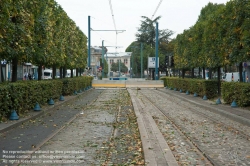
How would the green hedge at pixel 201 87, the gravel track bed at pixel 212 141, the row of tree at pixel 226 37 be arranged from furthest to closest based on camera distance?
the green hedge at pixel 201 87, the row of tree at pixel 226 37, the gravel track bed at pixel 212 141

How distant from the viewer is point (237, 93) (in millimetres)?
19578

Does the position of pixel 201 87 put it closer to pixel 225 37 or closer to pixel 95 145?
pixel 225 37

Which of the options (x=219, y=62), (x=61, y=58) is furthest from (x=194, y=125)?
(x=61, y=58)

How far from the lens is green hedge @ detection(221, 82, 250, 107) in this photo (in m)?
18.2

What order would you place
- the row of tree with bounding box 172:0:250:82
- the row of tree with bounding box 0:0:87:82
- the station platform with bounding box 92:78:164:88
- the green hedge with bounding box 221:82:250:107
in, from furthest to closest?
the station platform with bounding box 92:78:164:88 < the row of tree with bounding box 172:0:250:82 < the green hedge with bounding box 221:82:250:107 < the row of tree with bounding box 0:0:87:82

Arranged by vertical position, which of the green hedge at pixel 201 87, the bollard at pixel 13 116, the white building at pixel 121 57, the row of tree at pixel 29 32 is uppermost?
the white building at pixel 121 57

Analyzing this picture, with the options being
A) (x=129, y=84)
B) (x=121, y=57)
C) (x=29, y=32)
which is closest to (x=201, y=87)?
(x=29, y=32)

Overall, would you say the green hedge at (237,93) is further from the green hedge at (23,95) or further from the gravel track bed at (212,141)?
the green hedge at (23,95)

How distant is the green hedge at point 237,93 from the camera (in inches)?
717

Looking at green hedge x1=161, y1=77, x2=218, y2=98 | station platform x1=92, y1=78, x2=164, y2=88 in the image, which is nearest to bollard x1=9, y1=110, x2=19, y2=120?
green hedge x1=161, y1=77, x2=218, y2=98

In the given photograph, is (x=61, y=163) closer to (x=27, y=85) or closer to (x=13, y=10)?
(x=13, y=10)

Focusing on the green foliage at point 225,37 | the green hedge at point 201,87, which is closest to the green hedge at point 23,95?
the green foliage at point 225,37

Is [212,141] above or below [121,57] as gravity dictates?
below

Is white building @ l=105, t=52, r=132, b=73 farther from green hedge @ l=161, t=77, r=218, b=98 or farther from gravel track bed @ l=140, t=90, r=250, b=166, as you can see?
gravel track bed @ l=140, t=90, r=250, b=166
